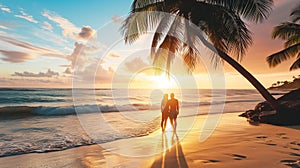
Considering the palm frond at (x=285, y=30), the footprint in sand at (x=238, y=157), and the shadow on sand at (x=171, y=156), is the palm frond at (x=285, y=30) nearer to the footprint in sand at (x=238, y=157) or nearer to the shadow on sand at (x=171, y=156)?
the shadow on sand at (x=171, y=156)

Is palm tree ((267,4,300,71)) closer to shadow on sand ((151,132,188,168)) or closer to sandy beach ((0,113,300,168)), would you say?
sandy beach ((0,113,300,168))

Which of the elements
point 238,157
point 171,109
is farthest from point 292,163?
point 171,109

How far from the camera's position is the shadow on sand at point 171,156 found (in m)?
5.39

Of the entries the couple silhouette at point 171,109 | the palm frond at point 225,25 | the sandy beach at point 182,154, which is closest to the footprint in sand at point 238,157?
the sandy beach at point 182,154

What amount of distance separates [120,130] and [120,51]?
12.0 feet

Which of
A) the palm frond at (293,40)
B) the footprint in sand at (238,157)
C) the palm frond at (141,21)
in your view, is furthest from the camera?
the palm frond at (293,40)

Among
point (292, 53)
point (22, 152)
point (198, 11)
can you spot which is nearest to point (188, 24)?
point (198, 11)

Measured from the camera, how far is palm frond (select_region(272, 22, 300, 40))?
1569 cm

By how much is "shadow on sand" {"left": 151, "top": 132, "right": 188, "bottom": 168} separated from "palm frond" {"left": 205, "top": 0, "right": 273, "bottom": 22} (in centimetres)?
613

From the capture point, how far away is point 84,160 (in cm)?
617

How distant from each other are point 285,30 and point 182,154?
13.6 metres

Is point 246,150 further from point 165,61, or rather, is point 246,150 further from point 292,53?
point 292,53

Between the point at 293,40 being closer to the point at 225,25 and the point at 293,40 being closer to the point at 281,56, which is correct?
the point at 281,56

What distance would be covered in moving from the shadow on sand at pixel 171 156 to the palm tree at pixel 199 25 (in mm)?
4636
